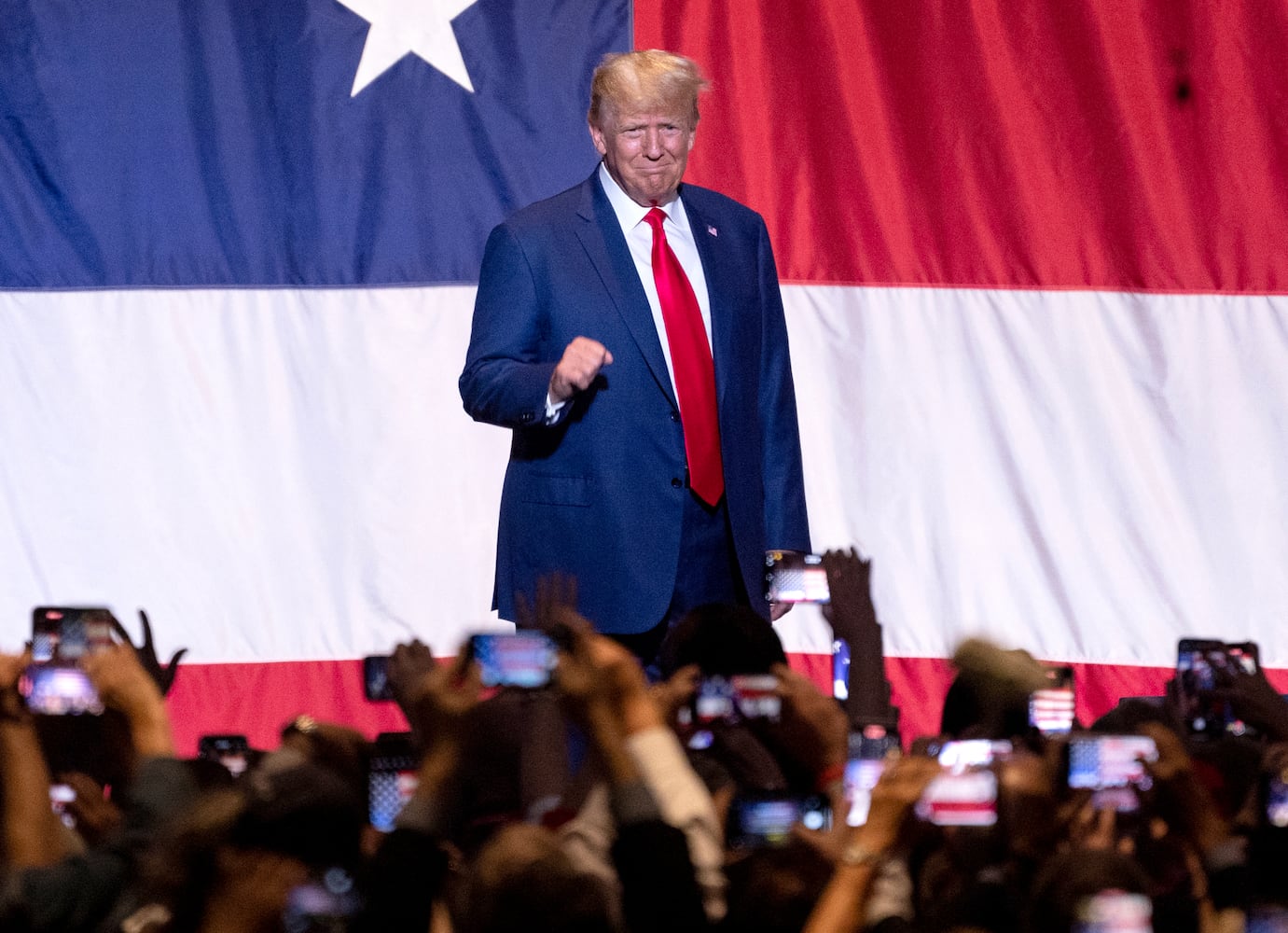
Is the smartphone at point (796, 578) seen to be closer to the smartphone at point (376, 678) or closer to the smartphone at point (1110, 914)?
the smartphone at point (376, 678)

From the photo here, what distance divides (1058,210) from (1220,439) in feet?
2.31

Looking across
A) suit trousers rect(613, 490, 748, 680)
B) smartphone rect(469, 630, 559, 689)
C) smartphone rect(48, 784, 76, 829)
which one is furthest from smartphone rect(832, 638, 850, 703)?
smartphone rect(48, 784, 76, 829)

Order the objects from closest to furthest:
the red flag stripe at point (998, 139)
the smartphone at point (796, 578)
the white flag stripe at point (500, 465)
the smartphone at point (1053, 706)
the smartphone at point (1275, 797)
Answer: the smartphone at point (1275, 797), the smartphone at point (1053, 706), the smartphone at point (796, 578), the white flag stripe at point (500, 465), the red flag stripe at point (998, 139)

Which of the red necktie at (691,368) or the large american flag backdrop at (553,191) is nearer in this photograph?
the red necktie at (691,368)

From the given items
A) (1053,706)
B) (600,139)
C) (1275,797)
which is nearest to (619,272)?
(600,139)

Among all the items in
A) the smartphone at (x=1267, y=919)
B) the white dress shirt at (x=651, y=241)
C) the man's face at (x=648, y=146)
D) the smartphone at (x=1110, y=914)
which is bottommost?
the smartphone at (x=1267, y=919)

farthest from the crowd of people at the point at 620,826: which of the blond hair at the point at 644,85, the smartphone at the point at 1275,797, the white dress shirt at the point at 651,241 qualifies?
the blond hair at the point at 644,85

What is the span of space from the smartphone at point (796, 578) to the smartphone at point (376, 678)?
0.75m

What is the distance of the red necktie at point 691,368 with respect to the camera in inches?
122

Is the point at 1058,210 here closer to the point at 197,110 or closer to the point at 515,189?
the point at 515,189

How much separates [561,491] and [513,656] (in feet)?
3.36

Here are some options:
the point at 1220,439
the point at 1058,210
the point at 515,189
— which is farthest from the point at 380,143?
the point at 1220,439

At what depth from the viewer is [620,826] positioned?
5.60ft

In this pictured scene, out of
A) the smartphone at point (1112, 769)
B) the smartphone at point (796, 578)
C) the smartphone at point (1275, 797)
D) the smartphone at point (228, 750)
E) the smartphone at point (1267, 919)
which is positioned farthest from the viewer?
the smartphone at point (796, 578)
